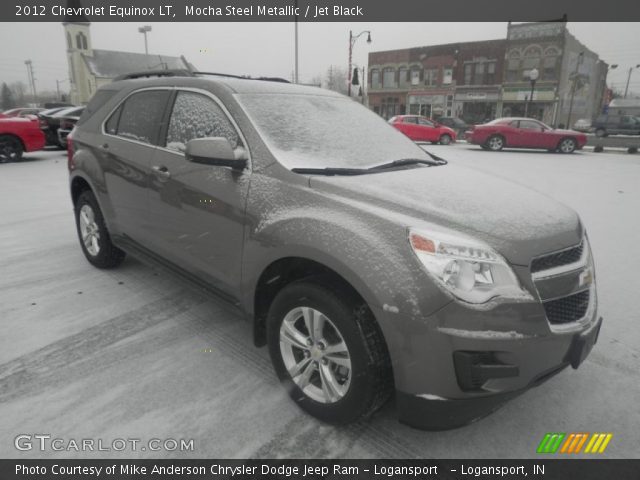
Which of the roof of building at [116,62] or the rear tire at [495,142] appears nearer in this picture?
the rear tire at [495,142]

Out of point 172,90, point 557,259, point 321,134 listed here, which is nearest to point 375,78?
point 172,90

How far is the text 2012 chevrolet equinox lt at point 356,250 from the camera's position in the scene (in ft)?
6.02

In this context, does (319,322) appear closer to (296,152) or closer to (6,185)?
(296,152)

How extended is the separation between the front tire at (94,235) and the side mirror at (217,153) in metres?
2.06

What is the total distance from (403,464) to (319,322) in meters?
0.78

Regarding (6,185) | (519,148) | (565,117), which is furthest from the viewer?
(565,117)

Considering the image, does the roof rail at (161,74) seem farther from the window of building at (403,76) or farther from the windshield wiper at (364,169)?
the window of building at (403,76)

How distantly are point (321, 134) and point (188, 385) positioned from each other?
1.78 m

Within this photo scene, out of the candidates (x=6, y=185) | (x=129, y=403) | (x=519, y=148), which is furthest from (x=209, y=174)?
(x=519, y=148)

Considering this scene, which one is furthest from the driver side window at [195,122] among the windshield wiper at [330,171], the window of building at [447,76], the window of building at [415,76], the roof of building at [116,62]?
the roof of building at [116,62]

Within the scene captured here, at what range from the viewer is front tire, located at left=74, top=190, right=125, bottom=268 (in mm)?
4146

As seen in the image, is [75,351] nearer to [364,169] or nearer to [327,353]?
[327,353]

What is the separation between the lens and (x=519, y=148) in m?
19.3

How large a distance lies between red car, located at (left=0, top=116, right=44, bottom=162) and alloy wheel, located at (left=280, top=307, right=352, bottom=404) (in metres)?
13.0
